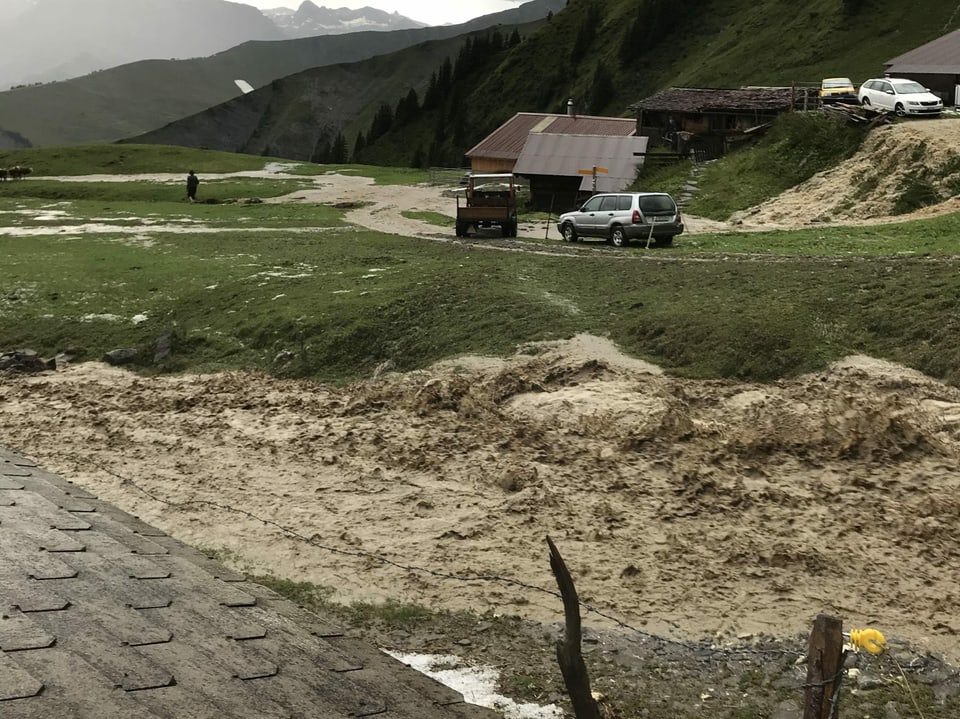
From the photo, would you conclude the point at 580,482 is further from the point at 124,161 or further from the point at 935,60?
the point at 124,161

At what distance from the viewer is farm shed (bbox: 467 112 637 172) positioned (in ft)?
284

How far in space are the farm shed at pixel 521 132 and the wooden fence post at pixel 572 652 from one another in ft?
264

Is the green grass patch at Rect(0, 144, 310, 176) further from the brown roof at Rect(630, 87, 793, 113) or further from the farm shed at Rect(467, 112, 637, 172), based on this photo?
the brown roof at Rect(630, 87, 793, 113)

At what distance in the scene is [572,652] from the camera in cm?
666

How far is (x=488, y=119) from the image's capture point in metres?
172

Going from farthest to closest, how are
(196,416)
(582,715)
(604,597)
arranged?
(196,416)
(604,597)
(582,715)

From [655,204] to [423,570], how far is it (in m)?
28.3

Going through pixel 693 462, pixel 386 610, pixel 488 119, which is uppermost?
pixel 488 119

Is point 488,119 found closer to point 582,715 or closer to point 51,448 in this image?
point 51,448

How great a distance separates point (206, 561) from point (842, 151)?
49153 mm

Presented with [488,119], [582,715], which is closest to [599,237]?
[582,715]

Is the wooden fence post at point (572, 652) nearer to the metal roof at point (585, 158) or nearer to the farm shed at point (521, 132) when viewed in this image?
the metal roof at point (585, 158)

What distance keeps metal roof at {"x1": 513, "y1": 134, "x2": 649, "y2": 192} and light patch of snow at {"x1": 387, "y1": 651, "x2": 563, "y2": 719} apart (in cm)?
5364

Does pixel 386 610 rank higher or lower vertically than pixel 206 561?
lower
